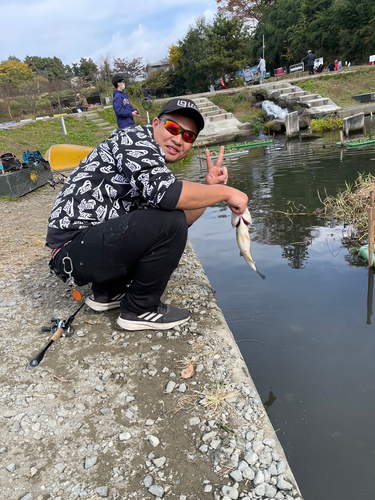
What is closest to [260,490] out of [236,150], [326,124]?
[236,150]

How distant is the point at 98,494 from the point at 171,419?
0.54 m

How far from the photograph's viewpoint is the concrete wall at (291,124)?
1847 centimetres

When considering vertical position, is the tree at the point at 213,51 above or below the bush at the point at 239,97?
above

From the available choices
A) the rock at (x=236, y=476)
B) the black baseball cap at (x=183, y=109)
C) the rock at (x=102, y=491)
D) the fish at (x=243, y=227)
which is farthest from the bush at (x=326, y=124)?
the rock at (x=102, y=491)

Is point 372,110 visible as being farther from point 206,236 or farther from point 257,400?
point 257,400

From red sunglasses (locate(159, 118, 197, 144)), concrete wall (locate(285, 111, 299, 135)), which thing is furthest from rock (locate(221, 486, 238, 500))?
concrete wall (locate(285, 111, 299, 135))

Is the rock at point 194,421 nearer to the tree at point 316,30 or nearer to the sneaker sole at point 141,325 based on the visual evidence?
the sneaker sole at point 141,325

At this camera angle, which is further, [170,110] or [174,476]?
[170,110]

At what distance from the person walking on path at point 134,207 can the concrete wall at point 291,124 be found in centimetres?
1766

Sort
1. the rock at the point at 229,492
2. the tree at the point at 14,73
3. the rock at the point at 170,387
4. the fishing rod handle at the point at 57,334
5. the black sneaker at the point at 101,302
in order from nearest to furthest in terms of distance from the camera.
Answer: the rock at the point at 229,492, the rock at the point at 170,387, the fishing rod handle at the point at 57,334, the black sneaker at the point at 101,302, the tree at the point at 14,73

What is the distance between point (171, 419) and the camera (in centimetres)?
202

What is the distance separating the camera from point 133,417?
206 centimetres

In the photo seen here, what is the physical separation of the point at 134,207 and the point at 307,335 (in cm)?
204

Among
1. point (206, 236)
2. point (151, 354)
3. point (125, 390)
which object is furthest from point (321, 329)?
point (206, 236)
